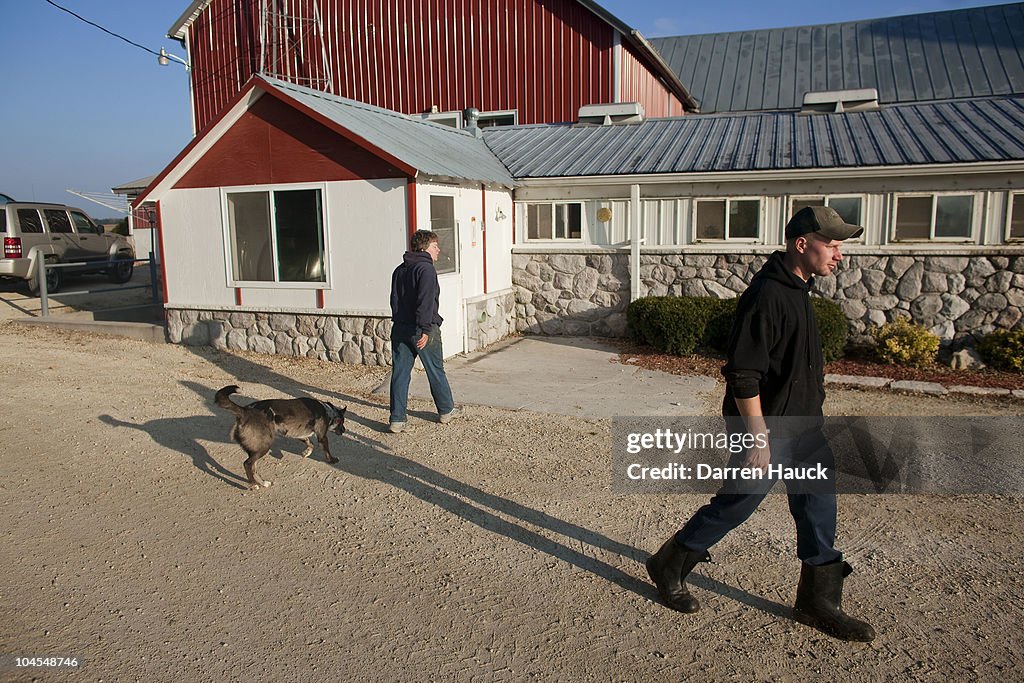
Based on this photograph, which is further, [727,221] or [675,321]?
[727,221]

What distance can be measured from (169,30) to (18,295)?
356 inches

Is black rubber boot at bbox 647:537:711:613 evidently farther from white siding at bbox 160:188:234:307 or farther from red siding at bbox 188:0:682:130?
red siding at bbox 188:0:682:130

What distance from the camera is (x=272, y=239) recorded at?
1087 centimetres

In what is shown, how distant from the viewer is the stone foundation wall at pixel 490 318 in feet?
37.4

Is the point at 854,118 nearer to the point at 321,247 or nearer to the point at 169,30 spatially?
the point at 321,247

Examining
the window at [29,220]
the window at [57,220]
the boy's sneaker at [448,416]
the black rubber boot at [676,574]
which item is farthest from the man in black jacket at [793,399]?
the window at [57,220]

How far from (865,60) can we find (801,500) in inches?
910

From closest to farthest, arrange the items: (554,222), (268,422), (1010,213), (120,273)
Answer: (268,422)
(1010,213)
(554,222)
(120,273)

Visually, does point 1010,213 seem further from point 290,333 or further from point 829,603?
point 290,333

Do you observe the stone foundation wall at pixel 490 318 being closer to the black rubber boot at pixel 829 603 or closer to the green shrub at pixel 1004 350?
the green shrub at pixel 1004 350

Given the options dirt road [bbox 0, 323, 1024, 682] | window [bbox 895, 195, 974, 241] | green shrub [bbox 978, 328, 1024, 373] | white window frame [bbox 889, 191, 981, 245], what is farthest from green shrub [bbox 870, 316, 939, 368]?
dirt road [bbox 0, 323, 1024, 682]

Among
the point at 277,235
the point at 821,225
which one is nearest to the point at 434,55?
the point at 277,235

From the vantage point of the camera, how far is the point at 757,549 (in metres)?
4.77

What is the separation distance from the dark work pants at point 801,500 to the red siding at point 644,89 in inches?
639
